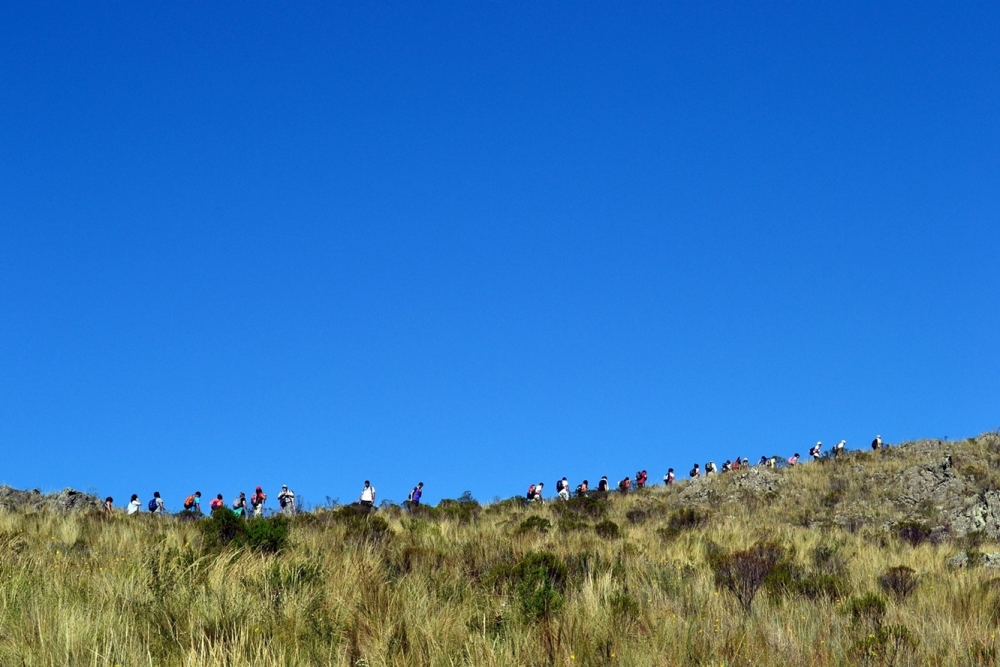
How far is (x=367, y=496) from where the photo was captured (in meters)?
28.9

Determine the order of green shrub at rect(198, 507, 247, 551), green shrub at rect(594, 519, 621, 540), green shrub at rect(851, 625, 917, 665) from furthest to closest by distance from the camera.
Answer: green shrub at rect(594, 519, 621, 540) < green shrub at rect(198, 507, 247, 551) < green shrub at rect(851, 625, 917, 665)

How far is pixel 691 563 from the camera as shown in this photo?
42.5ft

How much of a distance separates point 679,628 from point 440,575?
373 cm

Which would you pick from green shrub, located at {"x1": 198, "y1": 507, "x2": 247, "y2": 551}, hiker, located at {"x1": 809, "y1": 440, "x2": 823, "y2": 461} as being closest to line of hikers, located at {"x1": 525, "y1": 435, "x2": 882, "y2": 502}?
hiker, located at {"x1": 809, "y1": 440, "x2": 823, "y2": 461}

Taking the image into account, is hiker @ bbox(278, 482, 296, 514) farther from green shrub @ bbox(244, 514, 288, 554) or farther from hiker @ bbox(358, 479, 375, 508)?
green shrub @ bbox(244, 514, 288, 554)

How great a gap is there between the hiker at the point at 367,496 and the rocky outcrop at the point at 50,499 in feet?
24.7

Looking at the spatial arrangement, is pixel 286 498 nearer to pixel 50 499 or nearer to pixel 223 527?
pixel 50 499

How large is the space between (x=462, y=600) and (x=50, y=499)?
17727mm

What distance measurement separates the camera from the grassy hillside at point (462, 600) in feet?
20.2

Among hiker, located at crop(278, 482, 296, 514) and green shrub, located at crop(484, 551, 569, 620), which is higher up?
hiker, located at crop(278, 482, 296, 514)

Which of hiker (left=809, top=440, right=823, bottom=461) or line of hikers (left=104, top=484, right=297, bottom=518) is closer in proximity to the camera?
line of hikers (left=104, top=484, right=297, bottom=518)

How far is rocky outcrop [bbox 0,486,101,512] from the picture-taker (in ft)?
73.1

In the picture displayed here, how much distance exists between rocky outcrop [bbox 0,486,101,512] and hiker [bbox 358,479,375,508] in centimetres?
752

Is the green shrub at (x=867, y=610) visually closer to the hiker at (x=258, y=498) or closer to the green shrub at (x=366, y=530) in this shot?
the green shrub at (x=366, y=530)
